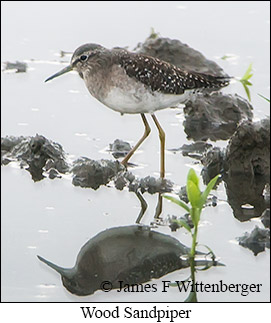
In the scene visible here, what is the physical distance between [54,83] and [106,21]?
2.95 metres

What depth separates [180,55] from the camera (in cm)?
1516

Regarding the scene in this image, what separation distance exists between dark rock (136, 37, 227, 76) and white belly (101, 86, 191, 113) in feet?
12.1

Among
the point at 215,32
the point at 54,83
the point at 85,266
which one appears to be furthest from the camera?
the point at 215,32

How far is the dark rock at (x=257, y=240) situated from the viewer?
31.7 ft

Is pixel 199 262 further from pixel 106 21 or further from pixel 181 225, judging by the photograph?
pixel 106 21

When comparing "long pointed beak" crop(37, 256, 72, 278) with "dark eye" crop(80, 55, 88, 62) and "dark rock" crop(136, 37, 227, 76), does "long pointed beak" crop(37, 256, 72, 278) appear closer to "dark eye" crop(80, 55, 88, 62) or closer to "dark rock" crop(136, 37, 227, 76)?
"dark eye" crop(80, 55, 88, 62)

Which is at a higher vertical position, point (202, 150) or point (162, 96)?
point (162, 96)

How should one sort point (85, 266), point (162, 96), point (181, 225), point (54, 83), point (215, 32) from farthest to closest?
point (215, 32), point (54, 83), point (162, 96), point (181, 225), point (85, 266)

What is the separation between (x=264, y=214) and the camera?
1017 cm

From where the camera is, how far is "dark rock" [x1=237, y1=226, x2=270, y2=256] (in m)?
9.67

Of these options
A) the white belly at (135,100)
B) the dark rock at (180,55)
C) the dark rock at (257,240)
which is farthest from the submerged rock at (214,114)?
the dark rock at (257,240)

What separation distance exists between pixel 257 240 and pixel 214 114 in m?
4.01

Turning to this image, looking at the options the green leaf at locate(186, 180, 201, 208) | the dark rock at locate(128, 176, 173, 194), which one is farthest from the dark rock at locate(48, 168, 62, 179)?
the green leaf at locate(186, 180, 201, 208)

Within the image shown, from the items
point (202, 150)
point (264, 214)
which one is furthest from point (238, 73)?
point (264, 214)
